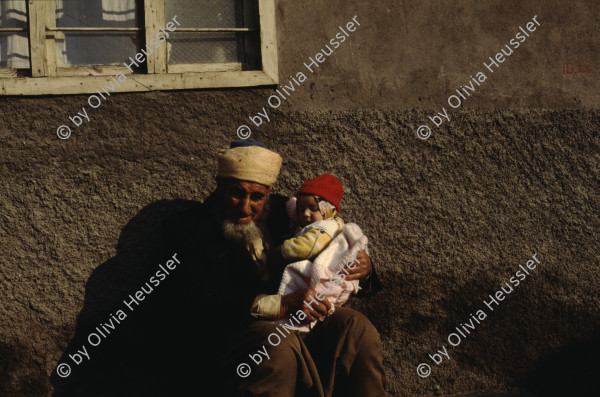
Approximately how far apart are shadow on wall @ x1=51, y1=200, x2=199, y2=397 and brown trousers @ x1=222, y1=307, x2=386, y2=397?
0.75 m

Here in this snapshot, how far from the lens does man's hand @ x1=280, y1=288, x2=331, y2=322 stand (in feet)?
8.93

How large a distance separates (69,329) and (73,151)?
1.08 m

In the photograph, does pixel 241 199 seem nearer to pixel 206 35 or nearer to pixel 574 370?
pixel 206 35

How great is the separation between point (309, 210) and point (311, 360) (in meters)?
0.78

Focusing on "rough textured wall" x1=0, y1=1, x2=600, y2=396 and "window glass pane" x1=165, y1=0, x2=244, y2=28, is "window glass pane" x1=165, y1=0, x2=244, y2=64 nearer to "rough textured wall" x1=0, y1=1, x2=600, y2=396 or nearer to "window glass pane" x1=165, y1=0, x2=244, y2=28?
"window glass pane" x1=165, y1=0, x2=244, y2=28

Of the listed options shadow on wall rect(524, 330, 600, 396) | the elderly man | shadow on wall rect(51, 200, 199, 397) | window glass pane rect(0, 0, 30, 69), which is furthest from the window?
shadow on wall rect(524, 330, 600, 396)

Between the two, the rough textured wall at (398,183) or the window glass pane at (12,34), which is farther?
the window glass pane at (12,34)

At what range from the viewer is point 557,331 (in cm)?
373

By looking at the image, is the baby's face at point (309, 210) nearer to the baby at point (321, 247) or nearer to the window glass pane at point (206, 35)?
the baby at point (321, 247)

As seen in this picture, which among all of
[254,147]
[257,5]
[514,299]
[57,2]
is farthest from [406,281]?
[57,2]

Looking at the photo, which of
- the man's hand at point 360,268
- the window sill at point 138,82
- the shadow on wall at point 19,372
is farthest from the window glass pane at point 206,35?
the shadow on wall at point 19,372

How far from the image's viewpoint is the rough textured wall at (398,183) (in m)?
3.27

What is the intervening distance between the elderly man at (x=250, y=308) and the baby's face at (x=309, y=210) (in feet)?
0.84

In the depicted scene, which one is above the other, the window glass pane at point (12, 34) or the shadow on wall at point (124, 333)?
the window glass pane at point (12, 34)
